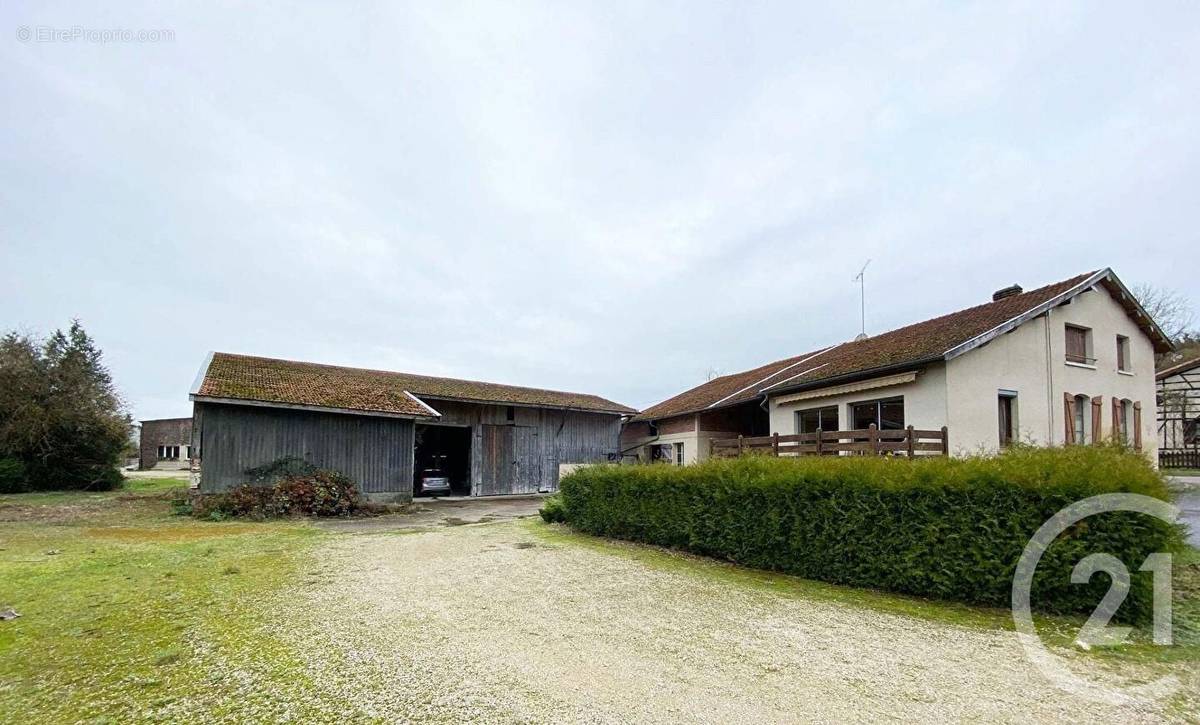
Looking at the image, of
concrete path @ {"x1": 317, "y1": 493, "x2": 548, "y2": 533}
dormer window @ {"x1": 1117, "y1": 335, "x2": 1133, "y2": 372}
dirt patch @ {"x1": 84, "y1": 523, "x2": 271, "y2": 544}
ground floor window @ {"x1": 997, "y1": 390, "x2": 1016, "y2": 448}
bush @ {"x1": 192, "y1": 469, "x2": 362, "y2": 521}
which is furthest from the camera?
dormer window @ {"x1": 1117, "y1": 335, "x2": 1133, "y2": 372}

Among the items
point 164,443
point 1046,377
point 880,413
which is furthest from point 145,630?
point 164,443

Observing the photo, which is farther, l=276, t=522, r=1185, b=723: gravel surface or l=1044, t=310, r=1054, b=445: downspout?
l=1044, t=310, r=1054, b=445: downspout

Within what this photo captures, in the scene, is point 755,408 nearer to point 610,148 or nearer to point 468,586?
point 610,148

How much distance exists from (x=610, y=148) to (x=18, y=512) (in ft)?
58.4

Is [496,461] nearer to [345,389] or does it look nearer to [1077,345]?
[345,389]

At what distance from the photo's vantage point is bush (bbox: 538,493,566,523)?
38.2ft

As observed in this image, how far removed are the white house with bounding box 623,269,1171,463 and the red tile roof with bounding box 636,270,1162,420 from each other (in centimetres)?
6

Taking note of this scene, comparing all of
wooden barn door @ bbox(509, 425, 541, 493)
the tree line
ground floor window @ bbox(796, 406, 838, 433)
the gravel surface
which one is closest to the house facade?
the tree line

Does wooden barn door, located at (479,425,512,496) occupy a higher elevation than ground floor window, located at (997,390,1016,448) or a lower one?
lower

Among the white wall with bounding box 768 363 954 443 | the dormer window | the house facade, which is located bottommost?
the house facade

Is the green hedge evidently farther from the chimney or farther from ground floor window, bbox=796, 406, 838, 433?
the chimney

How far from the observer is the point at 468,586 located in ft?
21.0

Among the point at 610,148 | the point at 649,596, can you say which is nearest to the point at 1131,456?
the point at 649,596

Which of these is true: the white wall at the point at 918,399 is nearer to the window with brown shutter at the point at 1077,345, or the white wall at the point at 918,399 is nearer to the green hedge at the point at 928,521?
the window with brown shutter at the point at 1077,345
